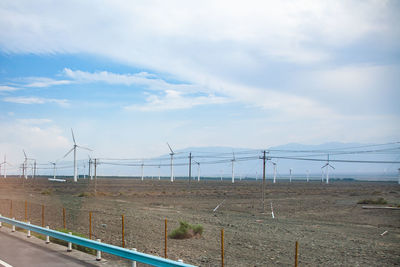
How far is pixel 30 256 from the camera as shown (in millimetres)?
13086

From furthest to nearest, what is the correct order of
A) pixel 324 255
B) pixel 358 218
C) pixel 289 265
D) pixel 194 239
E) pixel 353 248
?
pixel 358 218
pixel 194 239
pixel 353 248
pixel 324 255
pixel 289 265

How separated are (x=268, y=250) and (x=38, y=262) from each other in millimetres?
9912

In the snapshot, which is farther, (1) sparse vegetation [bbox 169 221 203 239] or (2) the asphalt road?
(1) sparse vegetation [bbox 169 221 203 239]

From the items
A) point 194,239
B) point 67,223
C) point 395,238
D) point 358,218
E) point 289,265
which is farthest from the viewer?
point 358,218

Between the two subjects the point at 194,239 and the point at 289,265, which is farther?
the point at 194,239

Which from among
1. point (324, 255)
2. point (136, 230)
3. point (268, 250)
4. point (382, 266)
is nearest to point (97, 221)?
point (136, 230)

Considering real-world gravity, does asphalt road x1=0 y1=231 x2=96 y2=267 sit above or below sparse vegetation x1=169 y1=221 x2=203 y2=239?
above

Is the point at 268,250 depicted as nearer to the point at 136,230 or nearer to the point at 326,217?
the point at 136,230

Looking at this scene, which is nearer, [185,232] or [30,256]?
[30,256]

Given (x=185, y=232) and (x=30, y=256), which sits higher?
(x=30, y=256)

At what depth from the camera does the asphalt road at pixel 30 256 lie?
12.0m

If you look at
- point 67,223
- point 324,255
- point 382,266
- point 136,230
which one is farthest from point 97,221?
point 382,266

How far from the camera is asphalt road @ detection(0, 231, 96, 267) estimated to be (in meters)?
12.0

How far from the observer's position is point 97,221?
27875 mm
